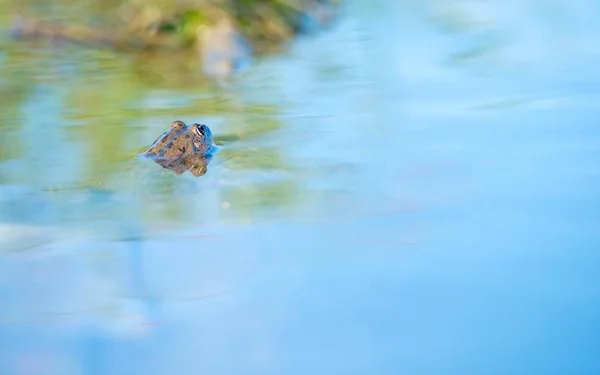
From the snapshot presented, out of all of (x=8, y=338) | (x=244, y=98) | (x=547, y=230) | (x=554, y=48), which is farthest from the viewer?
(x=554, y=48)

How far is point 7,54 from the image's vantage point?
6.11 m

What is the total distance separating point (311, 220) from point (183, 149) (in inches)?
34.6

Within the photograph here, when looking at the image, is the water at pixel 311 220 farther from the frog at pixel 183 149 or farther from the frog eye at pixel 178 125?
the frog eye at pixel 178 125

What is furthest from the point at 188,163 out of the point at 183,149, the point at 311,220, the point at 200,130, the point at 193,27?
the point at 193,27

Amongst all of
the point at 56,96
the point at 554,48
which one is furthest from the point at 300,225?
the point at 554,48

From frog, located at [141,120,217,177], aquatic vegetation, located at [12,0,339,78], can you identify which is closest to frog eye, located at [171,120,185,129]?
frog, located at [141,120,217,177]

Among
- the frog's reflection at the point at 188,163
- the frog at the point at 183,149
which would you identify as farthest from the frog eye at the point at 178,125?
the frog's reflection at the point at 188,163

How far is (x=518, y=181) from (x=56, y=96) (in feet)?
8.54

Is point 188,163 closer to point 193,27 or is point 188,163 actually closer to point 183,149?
point 183,149

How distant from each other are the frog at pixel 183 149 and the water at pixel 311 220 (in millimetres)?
73

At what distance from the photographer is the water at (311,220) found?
2.49 m

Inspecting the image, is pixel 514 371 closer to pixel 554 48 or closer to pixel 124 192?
pixel 124 192

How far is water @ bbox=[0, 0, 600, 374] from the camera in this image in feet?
8.16

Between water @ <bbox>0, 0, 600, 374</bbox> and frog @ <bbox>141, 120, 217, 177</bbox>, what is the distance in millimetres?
73
